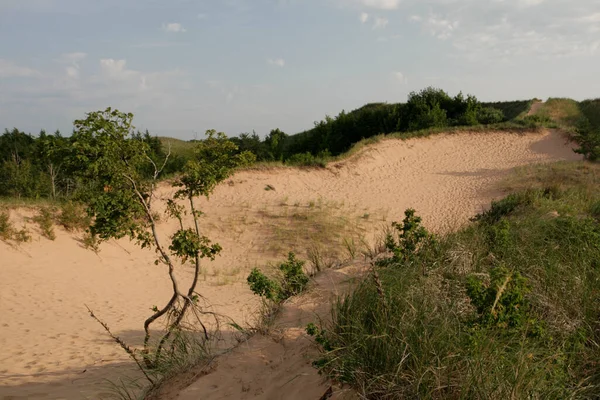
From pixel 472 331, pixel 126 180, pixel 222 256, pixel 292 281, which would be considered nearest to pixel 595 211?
pixel 292 281

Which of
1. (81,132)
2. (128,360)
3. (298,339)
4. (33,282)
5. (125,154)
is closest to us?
(298,339)

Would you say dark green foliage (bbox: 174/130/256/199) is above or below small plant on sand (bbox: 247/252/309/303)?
above

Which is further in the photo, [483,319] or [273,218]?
[273,218]

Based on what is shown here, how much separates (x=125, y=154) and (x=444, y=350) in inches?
189

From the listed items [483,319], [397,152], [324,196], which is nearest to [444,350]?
[483,319]

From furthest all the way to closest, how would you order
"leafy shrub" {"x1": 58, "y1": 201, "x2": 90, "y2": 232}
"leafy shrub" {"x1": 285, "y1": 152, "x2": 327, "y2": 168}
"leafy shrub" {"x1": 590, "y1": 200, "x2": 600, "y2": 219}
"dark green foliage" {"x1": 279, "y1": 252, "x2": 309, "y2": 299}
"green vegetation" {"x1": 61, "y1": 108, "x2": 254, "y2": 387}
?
1. "leafy shrub" {"x1": 285, "y1": 152, "x2": 327, "y2": 168}
2. "leafy shrub" {"x1": 58, "y1": 201, "x2": 90, "y2": 232}
3. "leafy shrub" {"x1": 590, "y1": 200, "x2": 600, "y2": 219}
4. "dark green foliage" {"x1": 279, "y1": 252, "x2": 309, "y2": 299}
5. "green vegetation" {"x1": 61, "y1": 108, "x2": 254, "y2": 387}

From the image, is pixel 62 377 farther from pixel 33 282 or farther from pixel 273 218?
pixel 273 218

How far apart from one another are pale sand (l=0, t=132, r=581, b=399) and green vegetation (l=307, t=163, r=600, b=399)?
82 centimetres

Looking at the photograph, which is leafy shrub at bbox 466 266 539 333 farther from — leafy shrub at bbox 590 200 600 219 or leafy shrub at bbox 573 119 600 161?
leafy shrub at bbox 573 119 600 161

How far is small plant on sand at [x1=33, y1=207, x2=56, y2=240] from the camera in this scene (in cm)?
1342

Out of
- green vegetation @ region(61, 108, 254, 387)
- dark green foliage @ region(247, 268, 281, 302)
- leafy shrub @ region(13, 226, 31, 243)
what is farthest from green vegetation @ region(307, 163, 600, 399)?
leafy shrub @ region(13, 226, 31, 243)

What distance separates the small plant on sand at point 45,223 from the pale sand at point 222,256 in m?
0.21

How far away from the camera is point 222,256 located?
14.6 m

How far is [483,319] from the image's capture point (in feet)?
12.3
